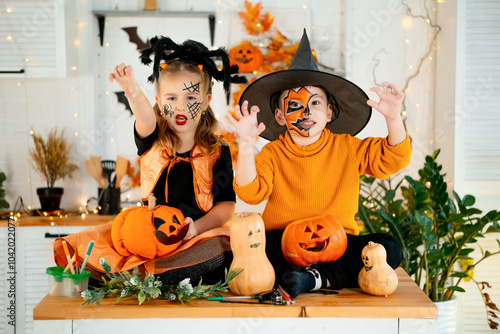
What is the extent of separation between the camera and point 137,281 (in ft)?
4.69

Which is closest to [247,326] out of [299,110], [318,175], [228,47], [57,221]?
[318,175]

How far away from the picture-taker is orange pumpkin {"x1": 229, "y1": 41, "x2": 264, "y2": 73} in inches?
127

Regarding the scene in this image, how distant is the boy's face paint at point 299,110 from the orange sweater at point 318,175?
0.08 metres

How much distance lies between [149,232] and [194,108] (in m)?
0.48

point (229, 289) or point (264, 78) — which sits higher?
point (264, 78)

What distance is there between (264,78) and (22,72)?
188cm

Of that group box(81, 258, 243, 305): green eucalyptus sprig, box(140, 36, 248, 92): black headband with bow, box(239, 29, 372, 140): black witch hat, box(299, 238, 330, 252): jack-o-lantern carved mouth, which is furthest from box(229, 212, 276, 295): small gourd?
box(140, 36, 248, 92): black headband with bow

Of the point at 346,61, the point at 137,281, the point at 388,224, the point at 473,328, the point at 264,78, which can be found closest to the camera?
the point at 137,281

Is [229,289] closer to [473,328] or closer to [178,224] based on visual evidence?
[178,224]

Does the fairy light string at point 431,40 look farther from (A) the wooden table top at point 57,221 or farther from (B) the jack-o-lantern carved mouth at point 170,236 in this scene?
(B) the jack-o-lantern carved mouth at point 170,236

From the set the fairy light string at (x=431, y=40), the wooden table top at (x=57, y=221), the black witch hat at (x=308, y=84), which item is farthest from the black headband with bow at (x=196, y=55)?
the fairy light string at (x=431, y=40)

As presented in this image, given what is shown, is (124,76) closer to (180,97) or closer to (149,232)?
(180,97)

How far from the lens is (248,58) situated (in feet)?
10.6

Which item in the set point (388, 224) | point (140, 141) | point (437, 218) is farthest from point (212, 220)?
point (437, 218)
